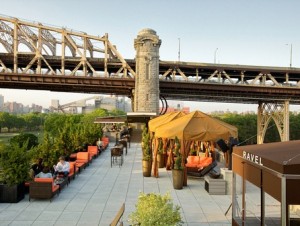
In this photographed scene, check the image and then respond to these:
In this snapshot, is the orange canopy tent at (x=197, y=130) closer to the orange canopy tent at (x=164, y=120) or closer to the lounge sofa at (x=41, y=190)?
the orange canopy tent at (x=164, y=120)

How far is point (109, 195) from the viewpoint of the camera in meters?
12.7

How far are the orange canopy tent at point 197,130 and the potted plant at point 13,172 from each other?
18.7ft

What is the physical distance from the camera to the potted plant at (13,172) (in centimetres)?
1151

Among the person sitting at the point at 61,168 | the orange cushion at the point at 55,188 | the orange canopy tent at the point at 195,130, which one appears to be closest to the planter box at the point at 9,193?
the orange cushion at the point at 55,188

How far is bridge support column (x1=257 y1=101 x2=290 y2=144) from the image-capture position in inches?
2317

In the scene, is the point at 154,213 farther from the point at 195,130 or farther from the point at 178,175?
the point at 195,130

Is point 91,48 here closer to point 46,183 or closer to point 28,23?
point 28,23

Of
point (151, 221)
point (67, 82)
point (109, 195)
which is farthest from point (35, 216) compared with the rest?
point (67, 82)

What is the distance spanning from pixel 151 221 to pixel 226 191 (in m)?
7.31

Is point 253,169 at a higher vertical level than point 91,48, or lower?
lower

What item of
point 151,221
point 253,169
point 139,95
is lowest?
point 151,221

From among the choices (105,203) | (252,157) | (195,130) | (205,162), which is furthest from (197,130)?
(252,157)

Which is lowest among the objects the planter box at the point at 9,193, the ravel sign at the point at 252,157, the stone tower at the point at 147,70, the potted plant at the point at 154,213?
the planter box at the point at 9,193

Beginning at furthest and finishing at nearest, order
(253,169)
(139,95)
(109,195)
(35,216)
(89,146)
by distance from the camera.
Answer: (139,95), (89,146), (109,195), (35,216), (253,169)
